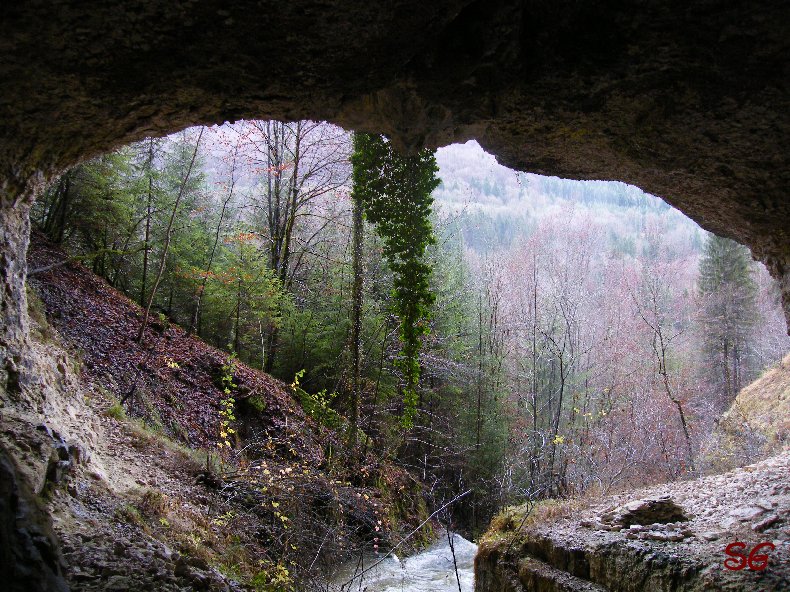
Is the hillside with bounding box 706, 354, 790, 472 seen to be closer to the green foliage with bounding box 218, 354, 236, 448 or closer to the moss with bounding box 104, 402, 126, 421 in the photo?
the green foliage with bounding box 218, 354, 236, 448

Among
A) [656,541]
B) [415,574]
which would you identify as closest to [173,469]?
[415,574]

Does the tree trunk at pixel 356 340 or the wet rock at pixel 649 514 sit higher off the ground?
the tree trunk at pixel 356 340

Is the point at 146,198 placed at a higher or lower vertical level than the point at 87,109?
higher

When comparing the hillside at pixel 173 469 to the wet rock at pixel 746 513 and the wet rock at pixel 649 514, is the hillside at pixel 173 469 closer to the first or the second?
the wet rock at pixel 649 514

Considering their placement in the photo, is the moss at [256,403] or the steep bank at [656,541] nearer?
the steep bank at [656,541]

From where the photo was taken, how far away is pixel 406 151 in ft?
12.0

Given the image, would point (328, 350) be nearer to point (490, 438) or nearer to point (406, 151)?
point (490, 438)

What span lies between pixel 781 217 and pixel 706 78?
161 cm

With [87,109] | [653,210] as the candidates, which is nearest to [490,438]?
[87,109]

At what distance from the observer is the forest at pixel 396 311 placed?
8.30 meters

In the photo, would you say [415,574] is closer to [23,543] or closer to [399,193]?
[399,193]

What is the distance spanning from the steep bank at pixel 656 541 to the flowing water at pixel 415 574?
5.33 ft

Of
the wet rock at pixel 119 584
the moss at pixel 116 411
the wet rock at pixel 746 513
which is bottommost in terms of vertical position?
the wet rock at pixel 746 513

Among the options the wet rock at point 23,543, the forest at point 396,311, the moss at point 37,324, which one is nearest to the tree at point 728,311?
the forest at point 396,311
